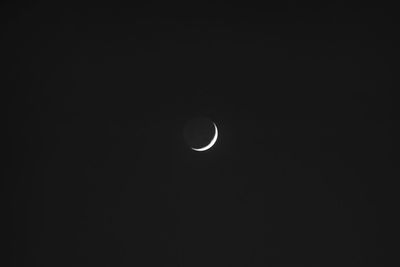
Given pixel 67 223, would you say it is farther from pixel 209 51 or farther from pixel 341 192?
pixel 341 192

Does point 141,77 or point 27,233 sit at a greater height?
point 141,77

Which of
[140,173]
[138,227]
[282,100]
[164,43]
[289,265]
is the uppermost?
[164,43]

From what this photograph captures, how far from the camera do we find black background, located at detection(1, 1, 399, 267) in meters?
4.62

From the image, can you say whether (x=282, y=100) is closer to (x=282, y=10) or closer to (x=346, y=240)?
(x=282, y=10)

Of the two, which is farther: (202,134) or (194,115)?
(194,115)

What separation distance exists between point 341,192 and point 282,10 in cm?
147

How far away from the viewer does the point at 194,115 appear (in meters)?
4.70

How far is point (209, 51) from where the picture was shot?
4652 mm

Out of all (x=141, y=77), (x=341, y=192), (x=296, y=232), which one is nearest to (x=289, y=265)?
(x=296, y=232)

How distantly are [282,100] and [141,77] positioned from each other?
3.65 ft

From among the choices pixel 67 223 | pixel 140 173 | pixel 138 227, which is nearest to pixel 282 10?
pixel 140 173

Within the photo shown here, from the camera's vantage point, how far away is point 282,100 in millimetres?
4719

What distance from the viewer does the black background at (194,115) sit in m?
4.62

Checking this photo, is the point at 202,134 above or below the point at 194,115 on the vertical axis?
below
